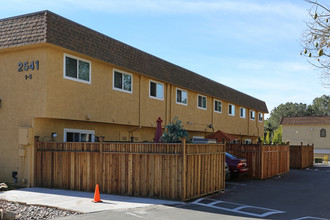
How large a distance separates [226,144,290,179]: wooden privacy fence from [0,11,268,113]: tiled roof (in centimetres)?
546

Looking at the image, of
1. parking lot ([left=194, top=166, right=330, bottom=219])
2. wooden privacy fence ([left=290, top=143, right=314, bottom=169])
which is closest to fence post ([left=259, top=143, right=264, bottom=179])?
parking lot ([left=194, top=166, right=330, bottom=219])

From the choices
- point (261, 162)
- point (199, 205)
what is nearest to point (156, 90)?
point (261, 162)

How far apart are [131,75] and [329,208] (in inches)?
443

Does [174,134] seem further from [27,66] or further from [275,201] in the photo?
[27,66]

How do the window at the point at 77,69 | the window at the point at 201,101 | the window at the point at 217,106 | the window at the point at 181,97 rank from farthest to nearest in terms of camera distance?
the window at the point at 217,106 < the window at the point at 201,101 < the window at the point at 181,97 < the window at the point at 77,69

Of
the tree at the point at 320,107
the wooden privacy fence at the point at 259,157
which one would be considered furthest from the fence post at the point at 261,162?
the tree at the point at 320,107

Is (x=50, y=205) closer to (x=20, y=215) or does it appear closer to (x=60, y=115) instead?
(x=20, y=215)

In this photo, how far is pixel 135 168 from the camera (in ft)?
40.1

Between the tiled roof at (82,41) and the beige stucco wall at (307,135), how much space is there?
110 feet

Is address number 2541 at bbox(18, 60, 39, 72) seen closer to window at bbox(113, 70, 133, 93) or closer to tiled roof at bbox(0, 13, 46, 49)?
tiled roof at bbox(0, 13, 46, 49)

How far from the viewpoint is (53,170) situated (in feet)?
45.4

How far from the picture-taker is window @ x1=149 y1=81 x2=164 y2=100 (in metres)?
20.5

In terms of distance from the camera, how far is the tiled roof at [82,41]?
13.9 metres

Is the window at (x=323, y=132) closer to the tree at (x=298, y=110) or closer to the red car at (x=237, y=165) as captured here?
the tree at (x=298, y=110)
